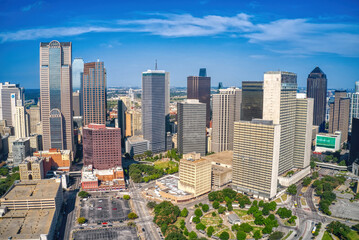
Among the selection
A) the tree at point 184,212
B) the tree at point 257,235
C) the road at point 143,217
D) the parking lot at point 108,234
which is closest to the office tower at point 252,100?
the road at point 143,217

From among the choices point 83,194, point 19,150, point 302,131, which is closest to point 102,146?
point 83,194

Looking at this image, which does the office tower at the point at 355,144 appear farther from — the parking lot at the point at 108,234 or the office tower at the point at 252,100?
the parking lot at the point at 108,234

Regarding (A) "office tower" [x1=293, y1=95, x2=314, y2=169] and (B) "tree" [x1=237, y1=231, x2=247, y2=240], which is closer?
(B) "tree" [x1=237, y1=231, x2=247, y2=240]

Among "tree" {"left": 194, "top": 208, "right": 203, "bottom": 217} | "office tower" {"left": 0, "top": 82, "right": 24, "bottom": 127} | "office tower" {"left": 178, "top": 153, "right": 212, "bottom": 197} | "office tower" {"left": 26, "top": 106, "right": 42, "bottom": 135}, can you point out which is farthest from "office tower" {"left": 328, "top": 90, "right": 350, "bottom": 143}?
"office tower" {"left": 0, "top": 82, "right": 24, "bottom": 127}

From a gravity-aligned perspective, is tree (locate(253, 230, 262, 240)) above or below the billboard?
below

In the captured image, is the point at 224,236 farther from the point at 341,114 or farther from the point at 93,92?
the point at 341,114

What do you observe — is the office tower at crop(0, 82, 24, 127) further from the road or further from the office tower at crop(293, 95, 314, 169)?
the office tower at crop(293, 95, 314, 169)

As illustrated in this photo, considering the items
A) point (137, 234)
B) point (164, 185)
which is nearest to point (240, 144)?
point (164, 185)
